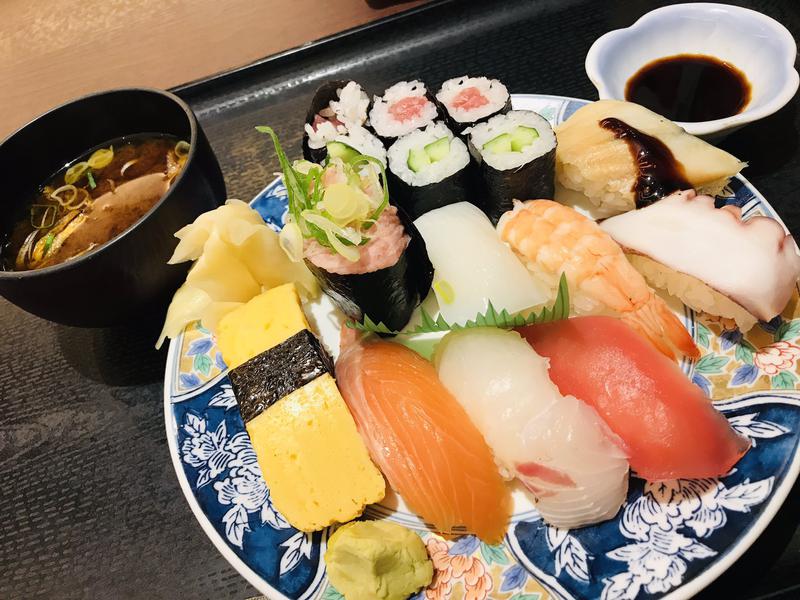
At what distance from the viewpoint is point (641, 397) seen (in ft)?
4.22

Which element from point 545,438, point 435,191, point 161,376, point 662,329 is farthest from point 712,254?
point 161,376

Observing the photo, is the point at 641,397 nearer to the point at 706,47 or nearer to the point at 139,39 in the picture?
the point at 706,47

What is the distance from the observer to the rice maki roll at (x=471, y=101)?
1876mm

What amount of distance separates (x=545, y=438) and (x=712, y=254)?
68cm

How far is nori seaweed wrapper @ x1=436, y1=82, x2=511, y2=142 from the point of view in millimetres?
1856

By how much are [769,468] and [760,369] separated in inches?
10.6

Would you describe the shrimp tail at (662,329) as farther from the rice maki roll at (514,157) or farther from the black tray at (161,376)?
the rice maki roll at (514,157)

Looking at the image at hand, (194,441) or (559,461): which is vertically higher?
(559,461)

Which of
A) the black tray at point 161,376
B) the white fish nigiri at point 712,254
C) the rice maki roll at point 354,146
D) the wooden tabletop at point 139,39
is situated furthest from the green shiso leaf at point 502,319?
the wooden tabletop at point 139,39

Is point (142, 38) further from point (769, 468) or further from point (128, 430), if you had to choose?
point (769, 468)

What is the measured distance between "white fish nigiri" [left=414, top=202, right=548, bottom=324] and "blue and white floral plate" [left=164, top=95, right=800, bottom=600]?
466 millimetres

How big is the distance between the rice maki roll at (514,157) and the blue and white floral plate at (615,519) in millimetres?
571

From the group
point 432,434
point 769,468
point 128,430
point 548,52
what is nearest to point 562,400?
point 432,434

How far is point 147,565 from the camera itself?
1.50 m
